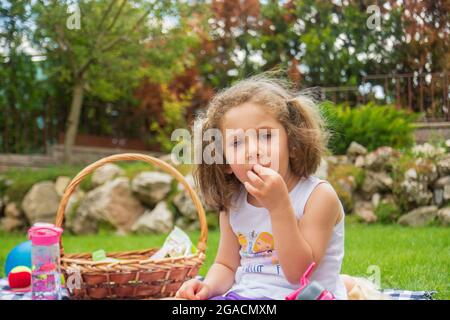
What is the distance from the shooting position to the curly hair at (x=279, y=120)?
0.99 m

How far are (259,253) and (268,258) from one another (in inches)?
0.8

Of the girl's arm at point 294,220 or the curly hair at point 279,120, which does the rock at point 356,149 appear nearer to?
the curly hair at point 279,120

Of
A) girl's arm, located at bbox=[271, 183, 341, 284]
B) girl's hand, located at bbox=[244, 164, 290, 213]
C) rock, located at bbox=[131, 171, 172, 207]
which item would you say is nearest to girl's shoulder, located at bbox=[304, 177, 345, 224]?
girl's arm, located at bbox=[271, 183, 341, 284]

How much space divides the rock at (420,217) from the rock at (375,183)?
34 centimetres

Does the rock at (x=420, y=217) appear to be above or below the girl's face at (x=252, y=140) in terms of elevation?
below

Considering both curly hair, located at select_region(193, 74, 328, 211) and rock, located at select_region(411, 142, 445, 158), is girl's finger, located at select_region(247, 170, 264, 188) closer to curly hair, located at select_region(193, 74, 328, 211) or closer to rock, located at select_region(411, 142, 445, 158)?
curly hair, located at select_region(193, 74, 328, 211)

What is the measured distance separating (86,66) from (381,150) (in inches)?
85.2

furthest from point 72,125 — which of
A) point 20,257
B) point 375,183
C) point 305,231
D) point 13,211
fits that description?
point 305,231

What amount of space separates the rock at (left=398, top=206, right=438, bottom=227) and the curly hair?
52.0 inches

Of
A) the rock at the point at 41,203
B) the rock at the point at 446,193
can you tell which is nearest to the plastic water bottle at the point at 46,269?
the rock at the point at 446,193

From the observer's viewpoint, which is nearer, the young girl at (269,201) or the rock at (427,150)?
the young girl at (269,201)

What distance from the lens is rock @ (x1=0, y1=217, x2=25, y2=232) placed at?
146 inches

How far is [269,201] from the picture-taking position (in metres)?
0.83

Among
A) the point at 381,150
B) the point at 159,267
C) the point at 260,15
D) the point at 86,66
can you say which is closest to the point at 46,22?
the point at 86,66
